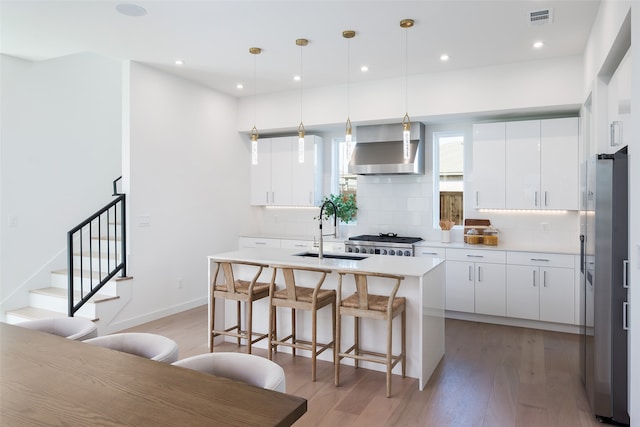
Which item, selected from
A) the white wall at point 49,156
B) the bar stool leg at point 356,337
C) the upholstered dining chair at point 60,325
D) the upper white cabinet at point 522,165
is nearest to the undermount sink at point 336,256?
the bar stool leg at point 356,337

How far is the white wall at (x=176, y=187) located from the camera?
5035 mm

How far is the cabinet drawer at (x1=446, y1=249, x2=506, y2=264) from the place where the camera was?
5.06 metres

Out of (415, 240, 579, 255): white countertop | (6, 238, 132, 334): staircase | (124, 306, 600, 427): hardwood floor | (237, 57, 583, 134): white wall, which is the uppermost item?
(237, 57, 583, 134): white wall

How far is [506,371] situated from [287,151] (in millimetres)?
4351

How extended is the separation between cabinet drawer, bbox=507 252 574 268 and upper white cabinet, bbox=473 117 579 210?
612 millimetres

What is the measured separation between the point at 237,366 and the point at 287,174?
200 inches

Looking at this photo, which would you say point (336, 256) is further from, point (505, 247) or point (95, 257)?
point (95, 257)

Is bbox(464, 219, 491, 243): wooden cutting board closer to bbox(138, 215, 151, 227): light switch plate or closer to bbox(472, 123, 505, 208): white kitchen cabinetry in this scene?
bbox(472, 123, 505, 208): white kitchen cabinetry

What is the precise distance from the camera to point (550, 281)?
4824mm

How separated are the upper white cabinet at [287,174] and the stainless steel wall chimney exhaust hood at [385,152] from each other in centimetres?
75

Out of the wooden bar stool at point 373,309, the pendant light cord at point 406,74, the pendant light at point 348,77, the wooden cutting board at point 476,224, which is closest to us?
the wooden bar stool at point 373,309

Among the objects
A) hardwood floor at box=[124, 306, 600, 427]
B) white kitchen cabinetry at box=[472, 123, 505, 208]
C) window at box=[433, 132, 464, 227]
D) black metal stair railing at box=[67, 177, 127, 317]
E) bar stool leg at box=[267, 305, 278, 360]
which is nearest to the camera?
hardwood floor at box=[124, 306, 600, 427]

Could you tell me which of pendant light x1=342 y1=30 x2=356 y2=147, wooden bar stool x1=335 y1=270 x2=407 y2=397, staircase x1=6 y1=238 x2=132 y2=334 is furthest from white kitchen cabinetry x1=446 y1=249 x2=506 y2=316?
staircase x1=6 y1=238 x2=132 y2=334

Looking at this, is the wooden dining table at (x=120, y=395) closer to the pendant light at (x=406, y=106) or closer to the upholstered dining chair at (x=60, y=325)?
the upholstered dining chair at (x=60, y=325)
